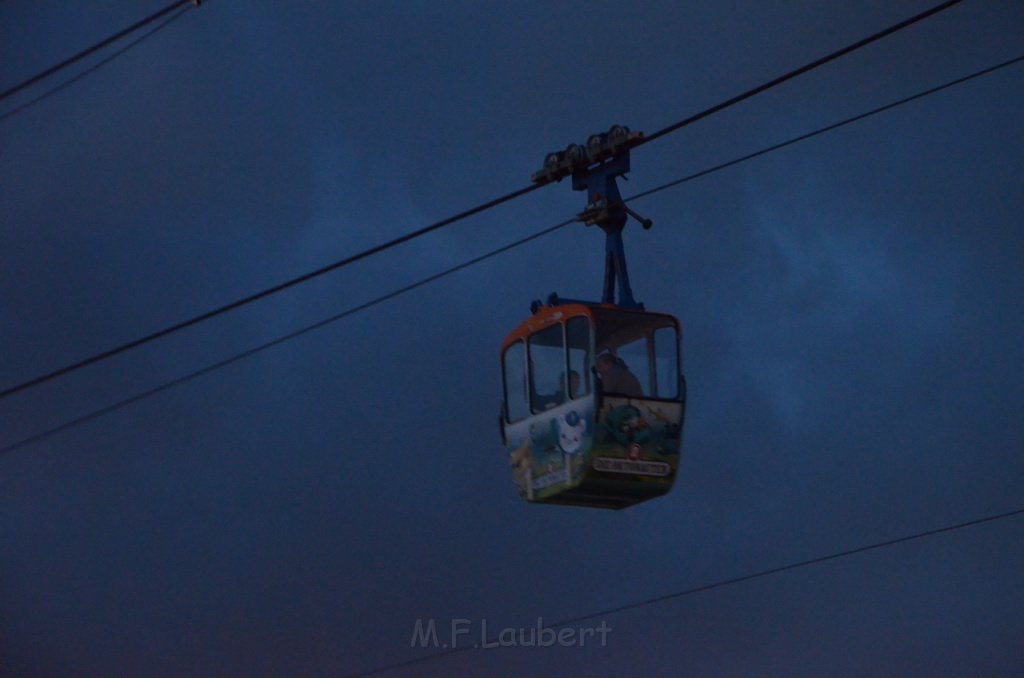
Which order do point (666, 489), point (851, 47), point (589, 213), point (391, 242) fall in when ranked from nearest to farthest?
1. point (851, 47)
2. point (391, 242)
3. point (589, 213)
4. point (666, 489)

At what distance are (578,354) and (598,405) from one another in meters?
0.73

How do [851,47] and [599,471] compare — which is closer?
[851,47]

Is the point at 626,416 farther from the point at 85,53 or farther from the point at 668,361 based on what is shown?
the point at 85,53

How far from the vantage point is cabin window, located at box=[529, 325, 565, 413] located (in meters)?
16.5

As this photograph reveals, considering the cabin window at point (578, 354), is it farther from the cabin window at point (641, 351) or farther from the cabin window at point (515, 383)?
the cabin window at point (515, 383)

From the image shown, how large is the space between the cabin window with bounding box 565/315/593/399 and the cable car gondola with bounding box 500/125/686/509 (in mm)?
10

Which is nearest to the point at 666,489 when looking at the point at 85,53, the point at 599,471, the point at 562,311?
the point at 599,471

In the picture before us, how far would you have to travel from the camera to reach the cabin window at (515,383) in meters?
17.0

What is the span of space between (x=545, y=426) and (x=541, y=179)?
293cm

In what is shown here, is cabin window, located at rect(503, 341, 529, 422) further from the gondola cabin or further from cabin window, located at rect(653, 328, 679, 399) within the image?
cabin window, located at rect(653, 328, 679, 399)

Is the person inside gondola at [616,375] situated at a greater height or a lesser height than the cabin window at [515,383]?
lesser

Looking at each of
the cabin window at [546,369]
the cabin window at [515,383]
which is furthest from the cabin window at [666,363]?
the cabin window at [515,383]

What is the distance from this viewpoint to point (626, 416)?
16.0 meters

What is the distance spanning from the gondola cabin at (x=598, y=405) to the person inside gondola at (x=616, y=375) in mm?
10
